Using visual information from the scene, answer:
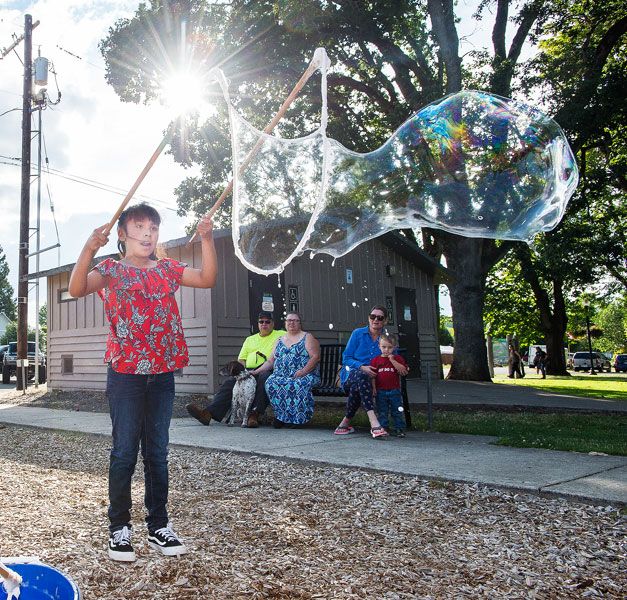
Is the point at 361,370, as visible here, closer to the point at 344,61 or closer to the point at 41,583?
the point at 41,583

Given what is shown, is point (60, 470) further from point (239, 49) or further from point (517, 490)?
point (239, 49)

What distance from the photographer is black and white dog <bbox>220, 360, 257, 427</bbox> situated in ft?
25.4

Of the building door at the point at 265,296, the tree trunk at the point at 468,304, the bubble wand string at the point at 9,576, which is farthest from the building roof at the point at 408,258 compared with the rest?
the bubble wand string at the point at 9,576

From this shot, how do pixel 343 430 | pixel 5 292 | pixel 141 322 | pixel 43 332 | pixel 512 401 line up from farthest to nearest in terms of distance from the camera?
1. pixel 5 292
2. pixel 43 332
3. pixel 512 401
4. pixel 343 430
5. pixel 141 322

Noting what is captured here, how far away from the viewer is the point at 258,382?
306 inches

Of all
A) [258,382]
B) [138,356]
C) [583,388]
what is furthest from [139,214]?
Answer: [583,388]

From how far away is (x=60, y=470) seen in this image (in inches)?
209

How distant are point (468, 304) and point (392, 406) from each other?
38.7 feet

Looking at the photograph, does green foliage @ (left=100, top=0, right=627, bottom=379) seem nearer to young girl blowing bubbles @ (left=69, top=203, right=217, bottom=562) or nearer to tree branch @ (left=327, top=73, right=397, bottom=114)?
tree branch @ (left=327, top=73, right=397, bottom=114)

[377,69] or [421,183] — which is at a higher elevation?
[377,69]

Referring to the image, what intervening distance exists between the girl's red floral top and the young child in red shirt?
3595 millimetres

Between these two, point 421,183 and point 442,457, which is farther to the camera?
point 421,183

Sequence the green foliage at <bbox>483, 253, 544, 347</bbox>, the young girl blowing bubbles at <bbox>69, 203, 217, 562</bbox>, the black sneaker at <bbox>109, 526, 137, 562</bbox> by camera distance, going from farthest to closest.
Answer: the green foliage at <bbox>483, 253, 544, 347</bbox> → the young girl blowing bubbles at <bbox>69, 203, 217, 562</bbox> → the black sneaker at <bbox>109, 526, 137, 562</bbox>

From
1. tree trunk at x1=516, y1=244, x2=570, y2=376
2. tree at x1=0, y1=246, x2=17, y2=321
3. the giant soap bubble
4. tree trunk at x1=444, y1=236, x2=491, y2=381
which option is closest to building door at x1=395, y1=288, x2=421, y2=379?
tree trunk at x1=444, y1=236, x2=491, y2=381
